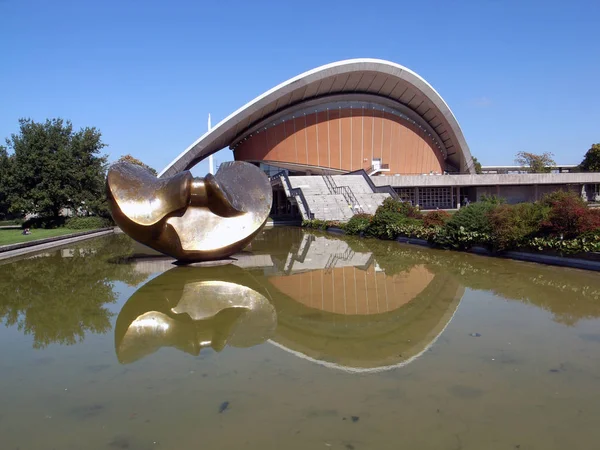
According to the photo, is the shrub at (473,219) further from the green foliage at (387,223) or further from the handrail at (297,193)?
the handrail at (297,193)

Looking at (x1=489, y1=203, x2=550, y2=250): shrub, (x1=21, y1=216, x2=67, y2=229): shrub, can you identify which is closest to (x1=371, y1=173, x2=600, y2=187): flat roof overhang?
(x1=21, y1=216, x2=67, y2=229): shrub

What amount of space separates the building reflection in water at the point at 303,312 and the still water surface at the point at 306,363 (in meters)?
0.04

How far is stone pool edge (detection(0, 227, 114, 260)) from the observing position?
15.6 metres

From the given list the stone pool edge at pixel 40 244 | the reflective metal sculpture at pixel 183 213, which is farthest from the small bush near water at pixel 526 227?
the stone pool edge at pixel 40 244

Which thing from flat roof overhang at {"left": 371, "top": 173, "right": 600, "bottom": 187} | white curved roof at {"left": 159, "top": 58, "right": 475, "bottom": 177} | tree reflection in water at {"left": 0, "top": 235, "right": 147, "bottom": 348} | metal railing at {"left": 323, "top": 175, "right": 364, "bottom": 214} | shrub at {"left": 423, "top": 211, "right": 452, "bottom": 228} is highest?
white curved roof at {"left": 159, "top": 58, "right": 475, "bottom": 177}

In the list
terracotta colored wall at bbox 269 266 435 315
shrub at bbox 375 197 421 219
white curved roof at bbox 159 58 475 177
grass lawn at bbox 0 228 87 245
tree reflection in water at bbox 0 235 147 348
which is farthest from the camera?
white curved roof at bbox 159 58 475 177

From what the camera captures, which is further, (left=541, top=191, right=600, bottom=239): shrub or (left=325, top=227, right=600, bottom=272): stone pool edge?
(left=541, top=191, right=600, bottom=239): shrub

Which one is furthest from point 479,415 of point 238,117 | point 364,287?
point 238,117

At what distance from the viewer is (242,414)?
3.80m

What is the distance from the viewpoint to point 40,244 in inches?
A: 739

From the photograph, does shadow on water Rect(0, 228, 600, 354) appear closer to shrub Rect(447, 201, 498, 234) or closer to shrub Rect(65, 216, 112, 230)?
shrub Rect(447, 201, 498, 234)

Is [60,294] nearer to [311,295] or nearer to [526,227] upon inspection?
[311,295]

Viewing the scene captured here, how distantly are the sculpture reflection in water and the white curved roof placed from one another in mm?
27165

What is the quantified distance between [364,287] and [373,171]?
3096 centimetres
